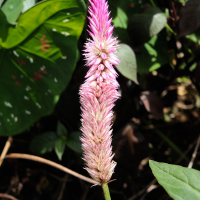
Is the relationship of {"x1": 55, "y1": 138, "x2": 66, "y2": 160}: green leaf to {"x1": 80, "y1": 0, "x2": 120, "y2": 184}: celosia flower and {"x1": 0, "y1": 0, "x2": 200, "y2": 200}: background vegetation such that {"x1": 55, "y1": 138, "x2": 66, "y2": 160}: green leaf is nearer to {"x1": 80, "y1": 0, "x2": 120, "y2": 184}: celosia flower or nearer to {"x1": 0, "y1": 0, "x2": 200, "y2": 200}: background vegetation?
{"x1": 0, "y1": 0, "x2": 200, "y2": 200}: background vegetation

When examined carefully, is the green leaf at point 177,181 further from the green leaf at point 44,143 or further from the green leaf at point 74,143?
the green leaf at point 44,143

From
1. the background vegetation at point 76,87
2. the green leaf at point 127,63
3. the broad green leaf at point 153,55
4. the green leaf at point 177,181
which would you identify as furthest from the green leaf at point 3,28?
the green leaf at point 177,181

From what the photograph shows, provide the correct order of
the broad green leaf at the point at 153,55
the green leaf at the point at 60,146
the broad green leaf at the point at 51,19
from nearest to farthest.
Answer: the broad green leaf at the point at 51,19, the green leaf at the point at 60,146, the broad green leaf at the point at 153,55

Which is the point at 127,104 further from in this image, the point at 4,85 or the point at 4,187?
the point at 4,187

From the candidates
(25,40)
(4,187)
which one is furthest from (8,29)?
(4,187)

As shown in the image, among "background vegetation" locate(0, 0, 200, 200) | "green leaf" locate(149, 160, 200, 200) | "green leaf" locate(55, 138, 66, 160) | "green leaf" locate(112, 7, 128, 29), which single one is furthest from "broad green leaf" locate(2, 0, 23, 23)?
"green leaf" locate(149, 160, 200, 200)

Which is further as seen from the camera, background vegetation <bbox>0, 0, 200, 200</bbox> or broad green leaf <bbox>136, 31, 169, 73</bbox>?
broad green leaf <bbox>136, 31, 169, 73</bbox>
